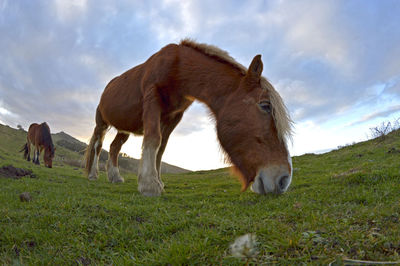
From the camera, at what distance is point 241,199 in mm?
3812

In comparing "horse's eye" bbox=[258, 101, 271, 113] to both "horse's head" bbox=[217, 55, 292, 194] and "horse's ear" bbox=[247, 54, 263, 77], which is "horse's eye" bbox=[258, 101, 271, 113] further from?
"horse's ear" bbox=[247, 54, 263, 77]

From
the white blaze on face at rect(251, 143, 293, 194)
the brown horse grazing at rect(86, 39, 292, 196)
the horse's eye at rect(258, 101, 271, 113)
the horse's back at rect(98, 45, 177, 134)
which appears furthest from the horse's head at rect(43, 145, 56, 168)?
the white blaze on face at rect(251, 143, 293, 194)

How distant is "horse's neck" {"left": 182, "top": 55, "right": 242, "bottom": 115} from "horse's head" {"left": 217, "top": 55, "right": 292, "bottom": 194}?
19cm

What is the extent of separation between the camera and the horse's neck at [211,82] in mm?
4152

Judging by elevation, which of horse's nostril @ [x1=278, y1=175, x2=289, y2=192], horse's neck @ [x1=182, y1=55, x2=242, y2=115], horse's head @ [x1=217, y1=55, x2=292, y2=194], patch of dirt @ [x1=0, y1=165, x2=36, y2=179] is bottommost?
patch of dirt @ [x1=0, y1=165, x2=36, y2=179]

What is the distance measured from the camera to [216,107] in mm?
4191

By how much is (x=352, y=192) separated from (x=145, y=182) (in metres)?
3.38

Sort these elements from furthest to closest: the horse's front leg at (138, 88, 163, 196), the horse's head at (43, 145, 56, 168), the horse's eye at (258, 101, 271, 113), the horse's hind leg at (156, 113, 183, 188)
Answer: the horse's head at (43, 145, 56, 168) < the horse's hind leg at (156, 113, 183, 188) < the horse's front leg at (138, 88, 163, 196) < the horse's eye at (258, 101, 271, 113)

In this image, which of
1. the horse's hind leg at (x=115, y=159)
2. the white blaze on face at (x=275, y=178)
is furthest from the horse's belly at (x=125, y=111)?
the white blaze on face at (x=275, y=178)

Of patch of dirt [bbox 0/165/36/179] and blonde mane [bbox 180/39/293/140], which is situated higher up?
blonde mane [bbox 180/39/293/140]

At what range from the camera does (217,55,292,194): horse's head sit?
3.23 m

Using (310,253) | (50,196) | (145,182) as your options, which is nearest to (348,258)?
(310,253)

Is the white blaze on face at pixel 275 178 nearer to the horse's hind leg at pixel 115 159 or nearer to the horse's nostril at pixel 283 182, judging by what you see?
the horse's nostril at pixel 283 182

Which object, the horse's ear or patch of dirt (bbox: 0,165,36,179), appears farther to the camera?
patch of dirt (bbox: 0,165,36,179)
